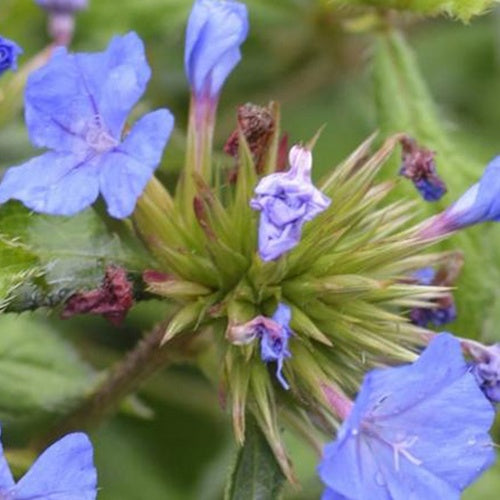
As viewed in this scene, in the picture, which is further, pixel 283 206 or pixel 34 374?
pixel 34 374

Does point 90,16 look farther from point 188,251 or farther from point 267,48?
point 188,251

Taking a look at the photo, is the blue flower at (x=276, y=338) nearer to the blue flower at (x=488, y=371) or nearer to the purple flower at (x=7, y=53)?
the blue flower at (x=488, y=371)

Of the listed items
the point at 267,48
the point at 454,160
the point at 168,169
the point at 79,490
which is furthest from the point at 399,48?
the point at 79,490

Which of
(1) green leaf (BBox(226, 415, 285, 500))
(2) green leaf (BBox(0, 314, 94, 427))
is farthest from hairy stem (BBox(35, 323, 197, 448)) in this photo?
(1) green leaf (BBox(226, 415, 285, 500))

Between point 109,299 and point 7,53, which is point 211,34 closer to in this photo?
point 7,53

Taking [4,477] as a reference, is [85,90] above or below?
above

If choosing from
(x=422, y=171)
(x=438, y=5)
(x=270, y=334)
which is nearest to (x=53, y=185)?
(x=270, y=334)

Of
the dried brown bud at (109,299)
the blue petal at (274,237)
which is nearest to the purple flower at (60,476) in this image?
the dried brown bud at (109,299)
